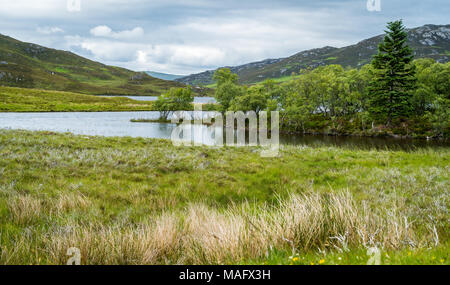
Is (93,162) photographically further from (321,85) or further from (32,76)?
(32,76)

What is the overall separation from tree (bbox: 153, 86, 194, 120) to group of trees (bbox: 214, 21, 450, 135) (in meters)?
24.7

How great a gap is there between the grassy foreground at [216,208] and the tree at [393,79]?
3062 cm

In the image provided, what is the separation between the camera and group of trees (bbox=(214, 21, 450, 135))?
4422 cm

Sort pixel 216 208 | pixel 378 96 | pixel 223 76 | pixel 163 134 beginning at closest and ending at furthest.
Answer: pixel 216 208, pixel 378 96, pixel 163 134, pixel 223 76

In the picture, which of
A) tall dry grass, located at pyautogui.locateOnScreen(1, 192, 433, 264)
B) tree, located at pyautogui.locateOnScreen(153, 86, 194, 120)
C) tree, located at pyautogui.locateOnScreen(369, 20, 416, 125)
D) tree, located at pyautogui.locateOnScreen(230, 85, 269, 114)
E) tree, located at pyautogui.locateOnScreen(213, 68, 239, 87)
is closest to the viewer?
tall dry grass, located at pyautogui.locateOnScreen(1, 192, 433, 264)

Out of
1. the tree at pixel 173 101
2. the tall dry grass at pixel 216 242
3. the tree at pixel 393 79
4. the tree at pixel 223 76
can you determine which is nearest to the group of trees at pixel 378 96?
the tree at pixel 393 79

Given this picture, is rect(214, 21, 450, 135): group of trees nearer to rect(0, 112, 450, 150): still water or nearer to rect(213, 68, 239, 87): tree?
rect(0, 112, 450, 150): still water

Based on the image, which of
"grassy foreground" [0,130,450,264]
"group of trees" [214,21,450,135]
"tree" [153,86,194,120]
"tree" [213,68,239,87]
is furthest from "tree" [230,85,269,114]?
"grassy foreground" [0,130,450,264]

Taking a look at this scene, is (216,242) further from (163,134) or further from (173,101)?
(173,101)

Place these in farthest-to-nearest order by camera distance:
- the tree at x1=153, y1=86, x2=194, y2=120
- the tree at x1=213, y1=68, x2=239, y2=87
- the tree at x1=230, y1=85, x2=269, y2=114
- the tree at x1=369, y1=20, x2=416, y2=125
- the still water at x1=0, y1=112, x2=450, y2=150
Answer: the tree at x1=213, y1=68, x2=239, y2=87
the tree at x1=153, y1=86, x2=194, y2=120
the tree at x1=230, y1=85, x2=269, y2=114
the tree at x1=369, y1=20, x2=416, y2=125
the still water at x1=0, y1=112, x2=450, y2=150

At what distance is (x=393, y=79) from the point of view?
4447cm

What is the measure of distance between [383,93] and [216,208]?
4682 cm

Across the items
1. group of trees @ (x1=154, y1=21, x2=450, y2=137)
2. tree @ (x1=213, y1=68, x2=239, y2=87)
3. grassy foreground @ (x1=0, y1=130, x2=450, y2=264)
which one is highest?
tree @ (x1=213, y1=68, x2=239, y2=87)

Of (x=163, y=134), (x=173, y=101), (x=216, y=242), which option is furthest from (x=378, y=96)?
(x=173, y=101)
